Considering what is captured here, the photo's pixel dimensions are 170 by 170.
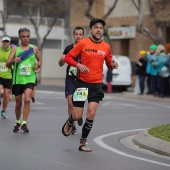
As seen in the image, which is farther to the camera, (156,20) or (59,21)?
(59,21)

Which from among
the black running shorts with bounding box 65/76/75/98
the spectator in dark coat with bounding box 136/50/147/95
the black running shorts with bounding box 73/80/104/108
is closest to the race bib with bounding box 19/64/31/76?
the black running shorts with bounding box 65/76/75/98

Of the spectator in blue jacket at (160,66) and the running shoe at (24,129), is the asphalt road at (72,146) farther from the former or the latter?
the spectator in blue jacket at (160,66)

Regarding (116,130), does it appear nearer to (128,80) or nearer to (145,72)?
(145,72)

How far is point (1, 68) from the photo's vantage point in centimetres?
1686

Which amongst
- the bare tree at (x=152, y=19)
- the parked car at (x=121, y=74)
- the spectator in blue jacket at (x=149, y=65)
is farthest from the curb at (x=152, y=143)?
the bare tree at (x=152, y=19)

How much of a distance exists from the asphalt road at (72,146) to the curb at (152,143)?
0.18 meters

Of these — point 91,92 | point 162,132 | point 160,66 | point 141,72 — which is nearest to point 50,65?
point 141,72

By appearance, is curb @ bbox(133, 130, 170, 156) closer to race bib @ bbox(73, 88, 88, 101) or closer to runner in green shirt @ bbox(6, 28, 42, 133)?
race bib @ bbox(73, 88, 88, 101)

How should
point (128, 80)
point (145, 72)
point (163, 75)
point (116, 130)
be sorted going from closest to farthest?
1. point (116, 130)
2. point (163, 75)
3. point (145, 72)
4. point (128, 80)

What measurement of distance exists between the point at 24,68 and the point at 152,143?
9.94ft

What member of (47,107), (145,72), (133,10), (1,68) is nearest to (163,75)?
(145,72)

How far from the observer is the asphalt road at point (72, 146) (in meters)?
9.38

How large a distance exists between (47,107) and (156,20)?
1747 cm

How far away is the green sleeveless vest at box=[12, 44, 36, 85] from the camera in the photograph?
13.1m
